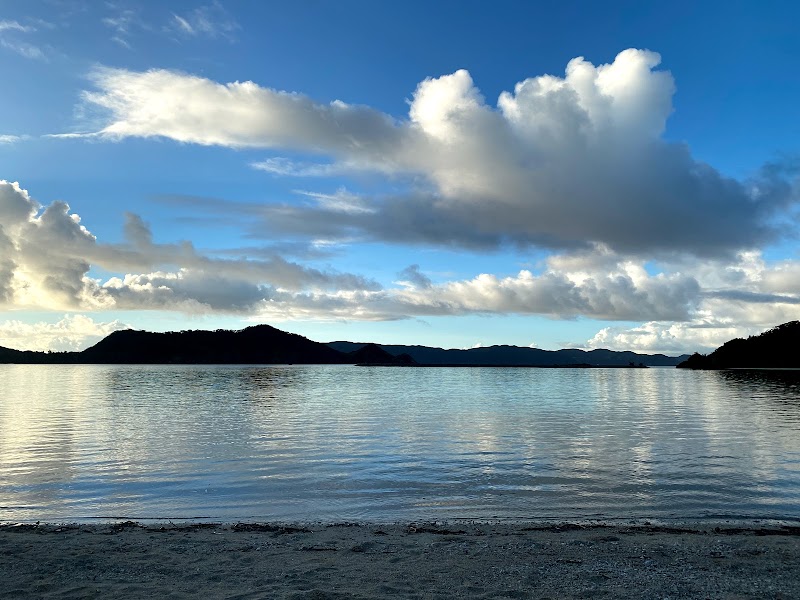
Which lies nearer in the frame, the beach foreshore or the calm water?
the beach foreshore

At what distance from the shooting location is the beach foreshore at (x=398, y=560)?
13789 millimetres

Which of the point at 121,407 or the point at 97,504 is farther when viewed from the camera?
the point at 121,407

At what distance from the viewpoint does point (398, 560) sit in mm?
16219

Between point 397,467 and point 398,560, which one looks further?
point 397,467

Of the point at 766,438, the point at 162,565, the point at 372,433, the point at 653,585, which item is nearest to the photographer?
the point at 653,585

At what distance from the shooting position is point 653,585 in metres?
14.1

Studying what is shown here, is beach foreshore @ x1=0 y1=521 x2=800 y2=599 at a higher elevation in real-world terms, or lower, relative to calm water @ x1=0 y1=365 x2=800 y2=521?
higher

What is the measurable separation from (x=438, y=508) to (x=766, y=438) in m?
34.0

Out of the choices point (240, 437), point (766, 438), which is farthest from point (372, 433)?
point (766, 438)

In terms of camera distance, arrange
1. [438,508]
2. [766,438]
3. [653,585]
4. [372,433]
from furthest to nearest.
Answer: [372,433], [766,438], [438,508], [653,585]

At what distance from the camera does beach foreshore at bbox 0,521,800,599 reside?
45.2 ft

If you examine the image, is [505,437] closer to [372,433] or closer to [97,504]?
[372,433]

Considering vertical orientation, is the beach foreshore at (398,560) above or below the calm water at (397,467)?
above

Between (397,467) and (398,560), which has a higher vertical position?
(398,560)
